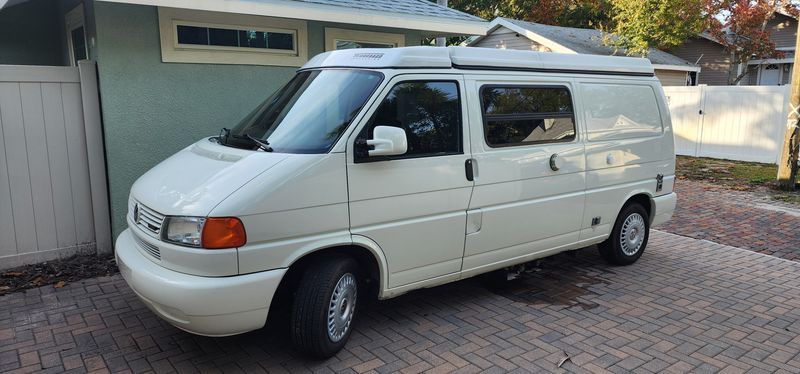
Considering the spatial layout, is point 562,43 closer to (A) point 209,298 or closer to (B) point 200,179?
(B) point 200,179

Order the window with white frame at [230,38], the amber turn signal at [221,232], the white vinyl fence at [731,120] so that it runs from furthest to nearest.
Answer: the white vinyl fence at [731,120]
the window with white frame at [230,38]
the amber turn signal at [221,232]

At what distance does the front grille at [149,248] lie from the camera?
371 centimetres

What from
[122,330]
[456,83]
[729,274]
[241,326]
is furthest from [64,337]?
[729,274]

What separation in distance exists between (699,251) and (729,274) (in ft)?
2.93

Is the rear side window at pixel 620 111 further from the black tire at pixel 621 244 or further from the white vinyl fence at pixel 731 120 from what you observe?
the white vinyl fence at pixel 731 120

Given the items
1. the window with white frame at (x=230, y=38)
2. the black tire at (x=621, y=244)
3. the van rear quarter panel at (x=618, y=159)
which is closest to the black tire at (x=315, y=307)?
the van rear quarter panel at (x=618, y=159)

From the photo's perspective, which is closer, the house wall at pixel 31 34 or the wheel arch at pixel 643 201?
the wheel arch at pixel 643 201

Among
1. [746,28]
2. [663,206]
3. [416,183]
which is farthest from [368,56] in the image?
[746,28]

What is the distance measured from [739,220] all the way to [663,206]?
2975 mm

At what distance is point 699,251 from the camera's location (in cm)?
696

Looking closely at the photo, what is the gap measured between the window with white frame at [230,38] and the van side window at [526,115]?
3218 mm

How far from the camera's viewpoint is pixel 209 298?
3422 mm

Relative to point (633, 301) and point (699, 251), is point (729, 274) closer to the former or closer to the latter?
point (699, 251)

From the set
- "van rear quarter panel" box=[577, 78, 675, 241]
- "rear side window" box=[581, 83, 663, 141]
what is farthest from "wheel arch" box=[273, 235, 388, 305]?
"rear side window" box=[581, 83, 663, 141]
